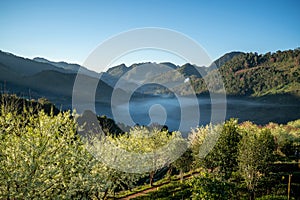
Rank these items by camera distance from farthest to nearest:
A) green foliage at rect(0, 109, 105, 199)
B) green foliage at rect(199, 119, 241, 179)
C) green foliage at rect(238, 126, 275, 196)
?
green foliage at rect(199, 119, 241, 179)
green foliage at rect(238, 126, 275, 196)
green foliage at rect(0, 109, 105, 199)

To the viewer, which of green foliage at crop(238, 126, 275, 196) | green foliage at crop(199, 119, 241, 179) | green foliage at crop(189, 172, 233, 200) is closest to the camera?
green foliage at crop(189, 172, 233, 200)

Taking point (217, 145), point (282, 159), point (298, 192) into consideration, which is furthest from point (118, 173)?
point (282, 159)

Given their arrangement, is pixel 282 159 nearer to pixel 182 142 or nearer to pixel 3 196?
pixel 182 142

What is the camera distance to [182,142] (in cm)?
4869

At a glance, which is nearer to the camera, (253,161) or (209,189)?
(209,189)

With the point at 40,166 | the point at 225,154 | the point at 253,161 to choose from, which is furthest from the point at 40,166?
the point at 225,154

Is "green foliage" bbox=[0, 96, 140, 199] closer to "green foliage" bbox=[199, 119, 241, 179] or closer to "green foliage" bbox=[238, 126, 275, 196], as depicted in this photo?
"green foliage" bbox=[238, 126, 275, 196]

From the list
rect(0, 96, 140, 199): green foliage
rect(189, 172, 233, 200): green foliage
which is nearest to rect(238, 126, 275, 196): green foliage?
rect(189, 172, 233, 200): green foliage

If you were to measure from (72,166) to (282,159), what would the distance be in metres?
59.6

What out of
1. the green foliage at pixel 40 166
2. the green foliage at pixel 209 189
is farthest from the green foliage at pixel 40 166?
the green foliage at pixel 209 189

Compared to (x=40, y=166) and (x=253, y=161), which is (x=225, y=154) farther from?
(x=40, y=166)

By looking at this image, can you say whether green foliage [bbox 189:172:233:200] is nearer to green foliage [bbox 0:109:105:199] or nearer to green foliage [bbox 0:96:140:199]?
green foliage [bbox 0:96:140:199]

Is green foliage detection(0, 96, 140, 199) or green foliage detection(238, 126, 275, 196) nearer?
green foliage detection(0, 96, 140, 199)

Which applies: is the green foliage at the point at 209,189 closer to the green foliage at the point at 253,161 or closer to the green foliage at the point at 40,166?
the green foliage at the point at 40,166
